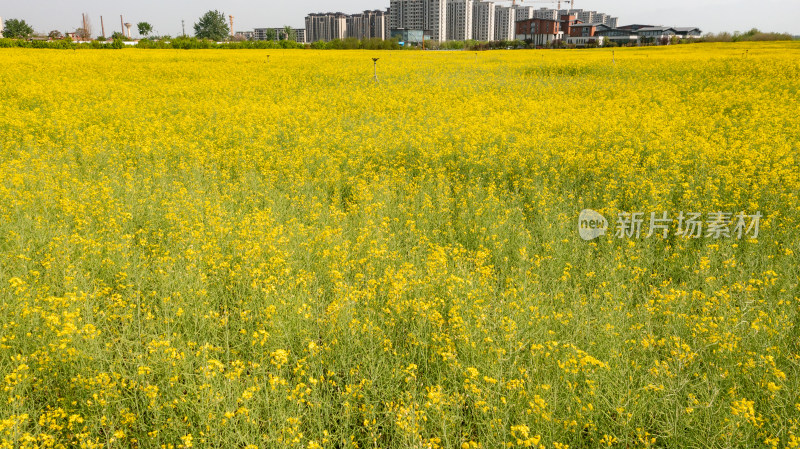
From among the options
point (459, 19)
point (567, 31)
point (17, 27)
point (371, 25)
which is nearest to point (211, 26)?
point (17, 27)

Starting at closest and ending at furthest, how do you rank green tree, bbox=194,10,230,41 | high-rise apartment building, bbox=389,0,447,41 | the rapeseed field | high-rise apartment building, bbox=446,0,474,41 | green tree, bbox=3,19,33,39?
the rapeseed field → green tree, bbox=3,19,33,39 → green tree, bbox=194,10,230,41 → high-rise apartment building, bbox=389,0,447,41 → high-rise apartment building, bbox=446,0,474,41

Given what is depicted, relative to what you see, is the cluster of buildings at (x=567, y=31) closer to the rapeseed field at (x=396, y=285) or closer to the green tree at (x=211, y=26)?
the green tree at (x=211, y=26)

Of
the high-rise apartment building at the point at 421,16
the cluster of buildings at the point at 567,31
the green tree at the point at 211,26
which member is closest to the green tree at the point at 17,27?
the green tree at the point at 211,26

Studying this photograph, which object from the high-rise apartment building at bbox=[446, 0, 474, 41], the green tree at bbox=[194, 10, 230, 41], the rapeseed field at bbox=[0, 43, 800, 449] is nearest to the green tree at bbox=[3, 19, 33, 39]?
the green tree at bbox=[194, 10, 230, 41]

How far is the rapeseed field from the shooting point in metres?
3.08

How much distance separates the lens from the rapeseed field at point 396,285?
308cm

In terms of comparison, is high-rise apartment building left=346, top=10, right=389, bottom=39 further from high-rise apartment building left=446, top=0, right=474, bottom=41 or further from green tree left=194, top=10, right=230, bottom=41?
green tree left=194, top=10, right=230, bottom=41

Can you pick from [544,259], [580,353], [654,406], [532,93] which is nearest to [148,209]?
[544,259]

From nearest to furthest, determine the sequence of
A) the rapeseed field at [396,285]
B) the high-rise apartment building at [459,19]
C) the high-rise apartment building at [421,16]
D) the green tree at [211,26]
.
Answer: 1. the rapeseed field at [396,285]
2. the green tree at [211,26]
3. the high-rise apartment building at [421,16]
4. the high-rise apartment building at [459,19]

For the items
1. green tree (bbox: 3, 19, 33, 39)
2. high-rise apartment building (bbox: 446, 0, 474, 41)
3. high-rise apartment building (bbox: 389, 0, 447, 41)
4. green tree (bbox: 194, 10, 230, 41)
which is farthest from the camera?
high-rise apartment building (bbox: 446, 0, 474, 41)

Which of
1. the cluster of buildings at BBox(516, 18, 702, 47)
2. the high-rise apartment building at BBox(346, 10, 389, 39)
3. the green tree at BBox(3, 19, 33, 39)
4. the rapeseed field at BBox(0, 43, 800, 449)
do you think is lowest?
the rapeseed field at BBox(0, 43, 800, 449)

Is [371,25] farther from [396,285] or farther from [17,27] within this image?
[396,285]

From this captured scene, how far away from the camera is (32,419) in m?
3.18

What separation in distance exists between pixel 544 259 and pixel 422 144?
544 centimetres
